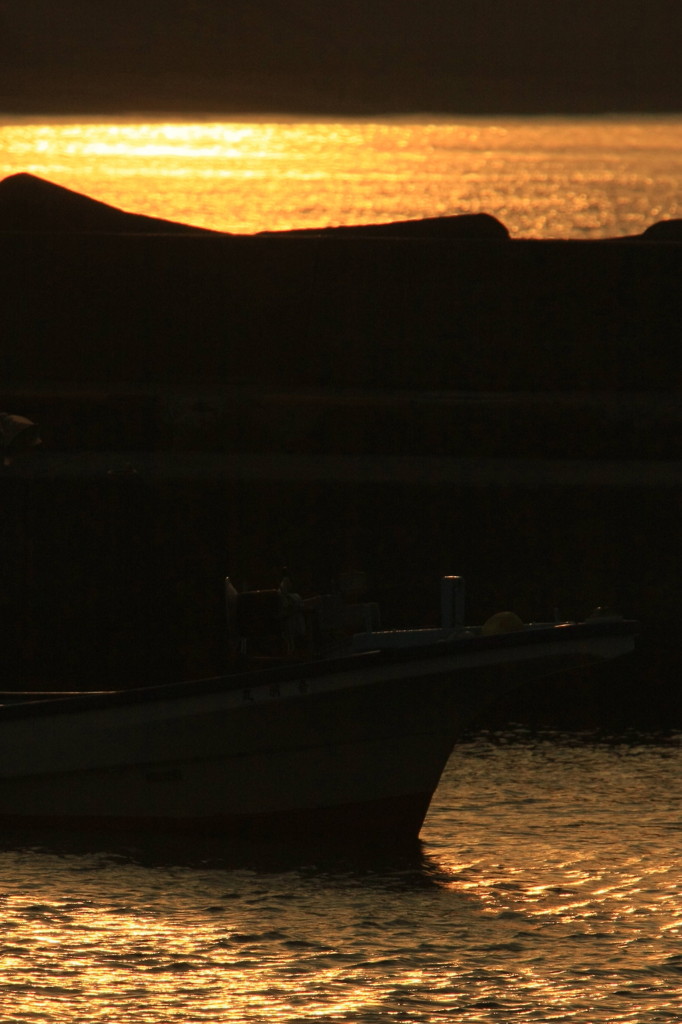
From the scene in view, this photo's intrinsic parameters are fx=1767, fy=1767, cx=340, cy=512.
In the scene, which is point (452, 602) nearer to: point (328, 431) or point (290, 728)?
point (290, 728)

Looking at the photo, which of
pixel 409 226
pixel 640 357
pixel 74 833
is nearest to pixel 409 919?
pixel 74 833

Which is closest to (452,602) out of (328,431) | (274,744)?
(274,744)

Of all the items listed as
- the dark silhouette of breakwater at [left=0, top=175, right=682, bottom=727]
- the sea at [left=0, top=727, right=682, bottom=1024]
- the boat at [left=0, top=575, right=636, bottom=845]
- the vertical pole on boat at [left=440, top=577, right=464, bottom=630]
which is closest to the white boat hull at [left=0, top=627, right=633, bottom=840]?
the boat at [left=0, top=575, right=636, bottom=845]

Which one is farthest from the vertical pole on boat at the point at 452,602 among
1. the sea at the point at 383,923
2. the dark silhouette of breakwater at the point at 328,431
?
the dark silhouette of breakwater at the point at 328,431

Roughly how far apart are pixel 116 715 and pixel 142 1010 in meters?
3.03

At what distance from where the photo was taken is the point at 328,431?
2534 centimetres

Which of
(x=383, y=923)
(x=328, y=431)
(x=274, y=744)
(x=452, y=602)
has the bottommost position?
(x=383, y=923)

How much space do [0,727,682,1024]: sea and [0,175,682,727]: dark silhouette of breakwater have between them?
437 centimetres

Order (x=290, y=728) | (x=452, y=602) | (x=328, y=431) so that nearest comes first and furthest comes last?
(x=290, y=728) → (x=452, y=602) → (x=328, y=431)

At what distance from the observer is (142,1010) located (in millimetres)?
8570

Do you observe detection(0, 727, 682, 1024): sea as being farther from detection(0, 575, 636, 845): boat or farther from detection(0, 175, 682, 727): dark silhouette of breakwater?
detection(0, 175, 682, 727): dark silhouette of breakwater

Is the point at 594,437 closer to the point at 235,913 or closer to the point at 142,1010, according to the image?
the point at 235,913

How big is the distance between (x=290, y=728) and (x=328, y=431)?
14298mm

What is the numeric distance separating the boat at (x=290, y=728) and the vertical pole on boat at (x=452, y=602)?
0.04ft
